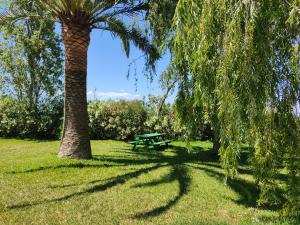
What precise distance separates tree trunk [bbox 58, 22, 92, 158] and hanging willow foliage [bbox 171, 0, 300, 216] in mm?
7995

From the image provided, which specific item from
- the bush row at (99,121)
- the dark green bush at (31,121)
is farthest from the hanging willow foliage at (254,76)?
the dark green bush at (31,121)

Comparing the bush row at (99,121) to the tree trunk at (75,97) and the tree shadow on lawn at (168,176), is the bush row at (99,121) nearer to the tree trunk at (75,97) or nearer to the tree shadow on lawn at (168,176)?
the tree shadow on lawn at (168,176)

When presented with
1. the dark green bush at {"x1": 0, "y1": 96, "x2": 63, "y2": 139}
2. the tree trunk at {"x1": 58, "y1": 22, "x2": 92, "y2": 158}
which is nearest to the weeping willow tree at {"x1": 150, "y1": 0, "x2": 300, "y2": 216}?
the tree trunk at {"x1": 58, "y1": 22, "x2": 92, "y2": 158}

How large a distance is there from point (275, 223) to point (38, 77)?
21821 millimetres

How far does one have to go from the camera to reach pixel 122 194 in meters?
8.44

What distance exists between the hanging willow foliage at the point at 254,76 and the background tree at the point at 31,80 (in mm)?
18828

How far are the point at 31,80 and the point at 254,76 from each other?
23366mm

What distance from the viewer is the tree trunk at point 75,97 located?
1219 centimetres

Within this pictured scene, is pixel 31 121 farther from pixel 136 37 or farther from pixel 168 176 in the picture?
pixel 168 176

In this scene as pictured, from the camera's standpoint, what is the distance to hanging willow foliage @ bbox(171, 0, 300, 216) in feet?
14.4

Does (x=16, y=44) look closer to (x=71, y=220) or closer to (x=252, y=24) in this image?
(x=71, y=220)

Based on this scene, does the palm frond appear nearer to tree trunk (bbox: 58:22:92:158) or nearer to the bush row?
tree trunk (bbox: 58:22:92:158)

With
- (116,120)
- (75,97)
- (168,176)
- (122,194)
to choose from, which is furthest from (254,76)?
(116,120)

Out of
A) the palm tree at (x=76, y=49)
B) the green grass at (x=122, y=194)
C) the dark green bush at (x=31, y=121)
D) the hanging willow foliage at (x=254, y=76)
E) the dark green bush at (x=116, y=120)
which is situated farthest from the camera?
the dark green bush at (x=31, y=121)
